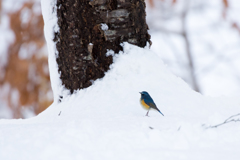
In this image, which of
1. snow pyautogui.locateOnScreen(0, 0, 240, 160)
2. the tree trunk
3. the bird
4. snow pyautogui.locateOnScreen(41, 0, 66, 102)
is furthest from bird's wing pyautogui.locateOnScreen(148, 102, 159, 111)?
snow pyautogui.locateOnScreen(41, 0, 66, 102)

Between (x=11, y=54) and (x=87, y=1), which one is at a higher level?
(x=87, y=1)

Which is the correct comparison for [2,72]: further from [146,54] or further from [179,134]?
[179,134]

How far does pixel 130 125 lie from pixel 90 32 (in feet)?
4.17

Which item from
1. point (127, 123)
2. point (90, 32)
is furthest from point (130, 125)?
point (90, 32)

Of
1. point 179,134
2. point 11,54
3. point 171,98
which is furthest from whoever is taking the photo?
point 11,54

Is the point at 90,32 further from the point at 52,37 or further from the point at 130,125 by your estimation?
the point at 130,125

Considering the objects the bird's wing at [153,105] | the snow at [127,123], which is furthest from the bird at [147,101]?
the snow at [127,123]

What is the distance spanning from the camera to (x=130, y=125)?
226 cm

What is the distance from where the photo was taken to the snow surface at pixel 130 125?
1.84 metres

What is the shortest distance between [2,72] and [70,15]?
682cm

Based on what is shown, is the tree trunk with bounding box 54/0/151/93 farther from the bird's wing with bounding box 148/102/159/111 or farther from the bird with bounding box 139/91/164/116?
the bird's wing with bounding box 148/102/159/111

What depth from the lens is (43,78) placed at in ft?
30.7

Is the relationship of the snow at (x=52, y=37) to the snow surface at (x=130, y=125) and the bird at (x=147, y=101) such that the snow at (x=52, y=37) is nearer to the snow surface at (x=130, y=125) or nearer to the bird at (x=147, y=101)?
the snow surface at (x=130, y=125)

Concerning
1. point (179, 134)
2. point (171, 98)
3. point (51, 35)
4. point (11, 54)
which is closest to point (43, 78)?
point (11, 54)
